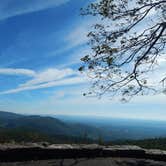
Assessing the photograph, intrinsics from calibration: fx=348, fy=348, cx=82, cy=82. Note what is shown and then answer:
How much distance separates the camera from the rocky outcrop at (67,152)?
10.0 metres

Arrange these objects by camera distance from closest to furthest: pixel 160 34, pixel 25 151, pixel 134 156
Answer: pixel 25 151 < pixel 134 156 < pixel 160 34

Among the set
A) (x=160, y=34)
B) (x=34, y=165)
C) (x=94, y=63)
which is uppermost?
(x=160, y=34)

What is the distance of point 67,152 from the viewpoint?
1072 cm

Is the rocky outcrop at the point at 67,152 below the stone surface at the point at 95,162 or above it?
above

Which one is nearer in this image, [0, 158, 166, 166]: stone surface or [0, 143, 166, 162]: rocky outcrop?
[0, 158, 166, 166]: stone surface

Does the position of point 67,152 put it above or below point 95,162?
above

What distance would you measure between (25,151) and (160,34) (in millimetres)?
7192

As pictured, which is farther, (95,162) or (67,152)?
(67,152)

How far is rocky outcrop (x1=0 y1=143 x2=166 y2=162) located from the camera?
32.9 ft

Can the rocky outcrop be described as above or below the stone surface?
above

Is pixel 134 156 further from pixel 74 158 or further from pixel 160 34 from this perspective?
pixel 160 34

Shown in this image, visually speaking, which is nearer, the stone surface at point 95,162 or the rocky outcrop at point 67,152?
the stone surface at point 95,162

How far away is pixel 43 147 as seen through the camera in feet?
34.5

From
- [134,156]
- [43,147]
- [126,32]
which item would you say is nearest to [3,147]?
[43,147]
